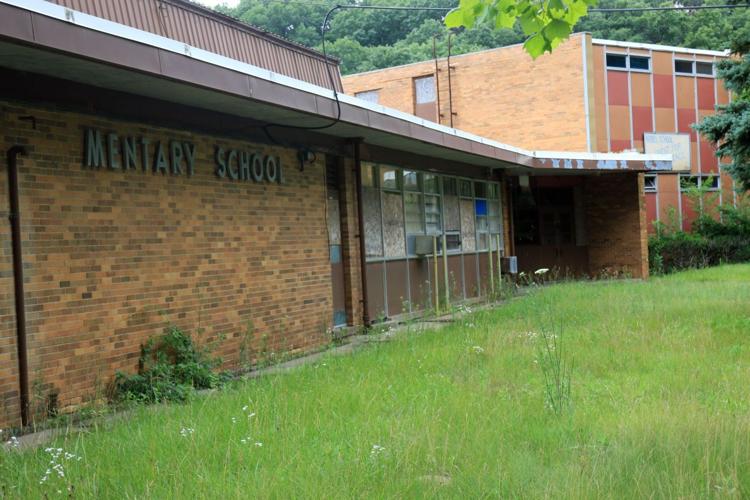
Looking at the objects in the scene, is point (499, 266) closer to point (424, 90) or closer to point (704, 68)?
point (424, 90)

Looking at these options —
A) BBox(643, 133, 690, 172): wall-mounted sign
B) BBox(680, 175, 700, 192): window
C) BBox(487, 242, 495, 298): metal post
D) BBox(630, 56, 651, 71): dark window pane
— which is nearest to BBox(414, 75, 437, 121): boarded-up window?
BBox(630, 56, 651, 71): dark window pane

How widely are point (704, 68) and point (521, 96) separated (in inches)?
330

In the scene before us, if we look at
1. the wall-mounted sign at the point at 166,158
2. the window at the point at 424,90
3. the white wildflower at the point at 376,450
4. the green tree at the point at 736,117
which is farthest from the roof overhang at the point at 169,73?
the window at the point at 424,90

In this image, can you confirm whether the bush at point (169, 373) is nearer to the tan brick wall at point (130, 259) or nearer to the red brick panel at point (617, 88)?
the tan brick wall at point (130, 259)

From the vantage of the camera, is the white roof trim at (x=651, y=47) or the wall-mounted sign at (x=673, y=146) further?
the wall-mounted sign at (x=673, y=146)

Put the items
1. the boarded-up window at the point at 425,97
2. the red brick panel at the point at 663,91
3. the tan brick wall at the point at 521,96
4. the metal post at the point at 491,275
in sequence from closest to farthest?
the metal post at the point at 491,275, the tan brick wall at the point at 521,96, the red brick panel at the point at 663,91, the boarded-up window at the point at 425,97

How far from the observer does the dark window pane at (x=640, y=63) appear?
30594mm

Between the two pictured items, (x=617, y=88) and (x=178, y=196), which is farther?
(x=617, y=88)

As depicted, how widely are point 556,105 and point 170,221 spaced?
23.9 m

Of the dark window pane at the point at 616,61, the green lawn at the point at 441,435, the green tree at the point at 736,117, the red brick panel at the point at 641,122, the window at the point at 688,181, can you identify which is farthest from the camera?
the window at the point at 688,181

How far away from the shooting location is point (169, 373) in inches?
314

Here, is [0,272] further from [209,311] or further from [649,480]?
[649,480]

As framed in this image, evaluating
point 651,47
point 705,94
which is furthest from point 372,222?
point 705,94

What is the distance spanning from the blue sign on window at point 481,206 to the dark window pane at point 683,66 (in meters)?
16.3
